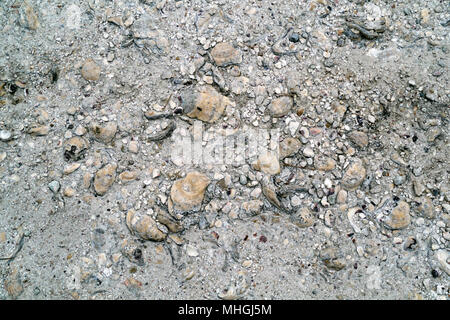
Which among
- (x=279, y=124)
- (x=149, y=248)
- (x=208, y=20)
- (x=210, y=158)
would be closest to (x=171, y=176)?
(x=210, y=158)

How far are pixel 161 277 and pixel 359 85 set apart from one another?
2.09 meters

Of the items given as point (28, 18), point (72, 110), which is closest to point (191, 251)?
point (72, 110)

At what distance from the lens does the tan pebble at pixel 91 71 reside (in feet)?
9.57

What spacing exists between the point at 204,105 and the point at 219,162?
1.47 feet

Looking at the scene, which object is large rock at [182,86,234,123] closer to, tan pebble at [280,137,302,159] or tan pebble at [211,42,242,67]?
tan pebble at [211,42,242,67]

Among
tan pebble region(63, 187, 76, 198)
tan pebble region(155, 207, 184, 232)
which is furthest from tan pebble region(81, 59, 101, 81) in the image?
tan pebble region(155, 207, 184, 232)

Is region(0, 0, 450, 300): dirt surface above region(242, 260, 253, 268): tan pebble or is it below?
above

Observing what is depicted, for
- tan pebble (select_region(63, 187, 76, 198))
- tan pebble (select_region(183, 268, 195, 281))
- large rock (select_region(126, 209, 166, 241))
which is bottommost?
tan pebble (select_region(183, 268, 195, 281))

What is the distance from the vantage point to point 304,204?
9.08ft

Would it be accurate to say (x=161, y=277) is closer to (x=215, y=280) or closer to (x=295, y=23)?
(x=215, y=280)

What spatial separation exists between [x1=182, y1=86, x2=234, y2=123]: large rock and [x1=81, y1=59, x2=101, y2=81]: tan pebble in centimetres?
72

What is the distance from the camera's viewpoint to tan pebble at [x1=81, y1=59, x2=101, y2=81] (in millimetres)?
2918

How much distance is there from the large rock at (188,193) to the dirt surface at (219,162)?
0.01m

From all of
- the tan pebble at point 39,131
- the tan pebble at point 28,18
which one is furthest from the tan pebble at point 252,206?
the tan pebble at point 28,18
